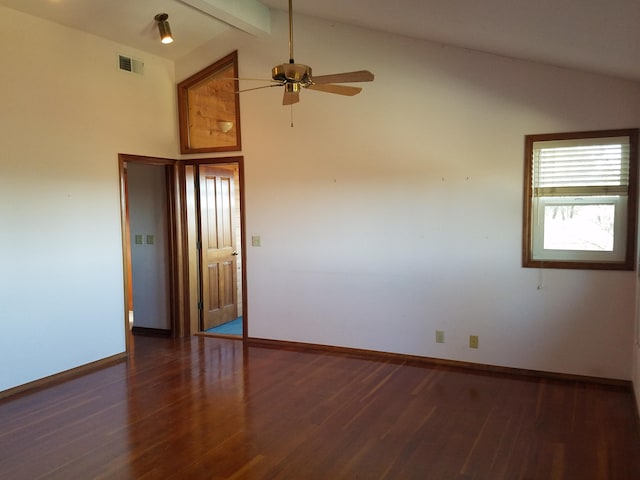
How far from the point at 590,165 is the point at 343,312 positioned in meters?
2.52

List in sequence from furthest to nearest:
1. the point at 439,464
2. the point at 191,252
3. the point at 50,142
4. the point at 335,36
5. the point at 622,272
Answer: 1. the point at 191,252
2. the point at 335,36
3. the point at 50,142
4. the point at 622,272
5. the point at 439,464

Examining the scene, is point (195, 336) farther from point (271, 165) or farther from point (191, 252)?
point (271, 165)

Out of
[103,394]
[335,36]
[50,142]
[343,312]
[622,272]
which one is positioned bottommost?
[103,394]

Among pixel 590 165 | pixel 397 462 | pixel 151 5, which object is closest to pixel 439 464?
pixel 397 462

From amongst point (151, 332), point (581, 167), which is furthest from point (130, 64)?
point (581, 167)

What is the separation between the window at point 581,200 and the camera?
147 inches

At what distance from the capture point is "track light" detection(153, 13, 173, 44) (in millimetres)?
4340

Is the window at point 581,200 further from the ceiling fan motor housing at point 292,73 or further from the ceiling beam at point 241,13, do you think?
the ceiling beam at point 241,13

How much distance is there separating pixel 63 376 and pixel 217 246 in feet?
7.39

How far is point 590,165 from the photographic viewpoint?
3826 mm

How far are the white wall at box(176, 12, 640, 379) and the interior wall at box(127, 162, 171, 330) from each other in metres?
1.09

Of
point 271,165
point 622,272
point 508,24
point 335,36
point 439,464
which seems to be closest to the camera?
point 439,464

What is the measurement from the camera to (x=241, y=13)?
169 inches

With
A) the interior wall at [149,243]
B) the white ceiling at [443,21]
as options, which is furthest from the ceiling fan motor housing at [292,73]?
the interior wall at [149,243]
